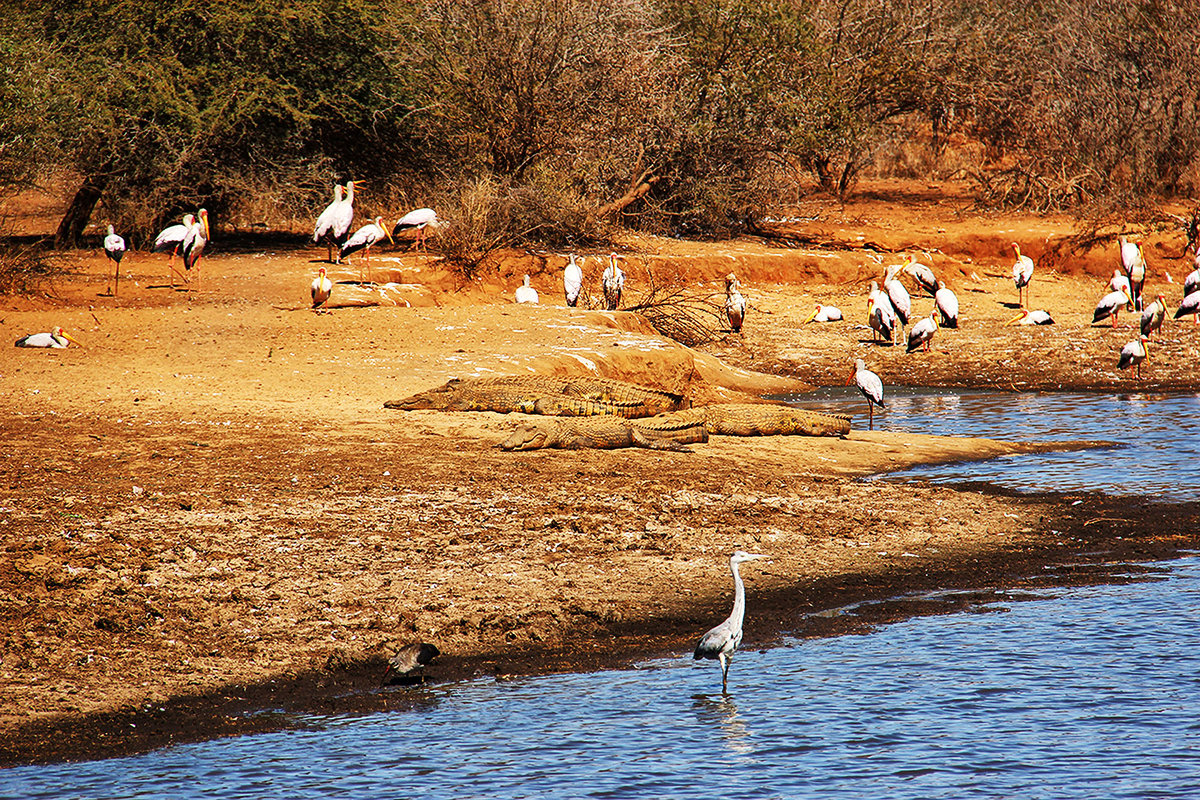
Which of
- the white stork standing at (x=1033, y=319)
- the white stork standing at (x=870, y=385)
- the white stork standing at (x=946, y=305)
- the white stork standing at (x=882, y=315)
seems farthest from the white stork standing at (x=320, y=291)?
the white stork standing at (x=1033, y=319)

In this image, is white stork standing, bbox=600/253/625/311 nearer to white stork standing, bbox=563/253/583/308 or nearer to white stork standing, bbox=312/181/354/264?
white stork standing, bbox=563/253/583/308

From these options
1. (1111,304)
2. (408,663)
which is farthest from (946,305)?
(408,663)

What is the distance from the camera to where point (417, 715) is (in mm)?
5883

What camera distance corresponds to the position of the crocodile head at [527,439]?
9.98 m

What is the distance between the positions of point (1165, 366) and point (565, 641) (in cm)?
1276

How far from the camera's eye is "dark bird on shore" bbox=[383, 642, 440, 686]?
609cm

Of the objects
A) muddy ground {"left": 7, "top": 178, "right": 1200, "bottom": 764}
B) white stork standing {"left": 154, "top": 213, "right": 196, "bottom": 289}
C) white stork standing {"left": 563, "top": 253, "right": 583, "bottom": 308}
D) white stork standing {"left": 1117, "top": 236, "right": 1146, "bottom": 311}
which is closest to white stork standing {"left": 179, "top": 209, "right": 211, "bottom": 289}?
white stork standing {"left": 154, "top": 213, "right": 196, "bottom": 289}

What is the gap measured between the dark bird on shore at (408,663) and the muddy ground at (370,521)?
0.08 metres

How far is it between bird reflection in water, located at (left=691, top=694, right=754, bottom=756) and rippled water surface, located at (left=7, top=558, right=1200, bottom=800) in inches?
0.5

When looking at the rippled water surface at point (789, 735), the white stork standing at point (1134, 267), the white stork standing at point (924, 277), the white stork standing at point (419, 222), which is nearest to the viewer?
the rippled water surface at point (789, 735)

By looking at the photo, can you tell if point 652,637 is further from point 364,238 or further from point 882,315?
point 882,315

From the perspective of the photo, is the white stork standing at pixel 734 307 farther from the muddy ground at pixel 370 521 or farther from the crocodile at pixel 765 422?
the crocodile at pixel 765 422

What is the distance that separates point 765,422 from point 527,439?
2779 mm

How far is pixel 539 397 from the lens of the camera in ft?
37.6
